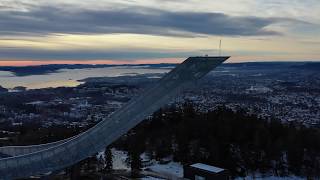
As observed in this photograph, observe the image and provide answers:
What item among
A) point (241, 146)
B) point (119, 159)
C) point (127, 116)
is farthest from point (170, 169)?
point (127, 116)

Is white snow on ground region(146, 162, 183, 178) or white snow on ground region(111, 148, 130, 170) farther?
white snow on ground region(111, 148, 130, 170)

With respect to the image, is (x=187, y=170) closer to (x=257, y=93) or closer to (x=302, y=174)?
(x=302, y=174)

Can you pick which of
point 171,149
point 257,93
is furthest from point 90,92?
point 171,149

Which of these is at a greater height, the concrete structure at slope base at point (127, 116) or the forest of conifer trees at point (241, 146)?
the concrete structure at slope base at point (127, 116)

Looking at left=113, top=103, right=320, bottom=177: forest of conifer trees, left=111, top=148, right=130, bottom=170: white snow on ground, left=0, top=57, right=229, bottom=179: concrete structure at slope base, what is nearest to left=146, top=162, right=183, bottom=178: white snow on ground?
left=113, top=103, right=320, bottom=177: forest of conifer trees

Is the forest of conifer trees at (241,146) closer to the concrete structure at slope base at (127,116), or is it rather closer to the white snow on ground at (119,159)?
the white snow on ground at (119,159)

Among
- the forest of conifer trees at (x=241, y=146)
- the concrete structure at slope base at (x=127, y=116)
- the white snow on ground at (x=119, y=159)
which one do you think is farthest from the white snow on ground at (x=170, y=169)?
the concrete structure at slope base at (x=127, y=116)

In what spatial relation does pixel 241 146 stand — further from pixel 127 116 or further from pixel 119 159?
pixel 127 116

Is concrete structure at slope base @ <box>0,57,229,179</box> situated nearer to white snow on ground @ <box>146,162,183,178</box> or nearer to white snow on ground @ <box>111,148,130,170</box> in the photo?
white snow on ground @ <box>146,162,183,178</box>

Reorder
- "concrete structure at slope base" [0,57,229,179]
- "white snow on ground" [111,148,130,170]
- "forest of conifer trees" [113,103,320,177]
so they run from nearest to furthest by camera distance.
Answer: "concrete structure at slope base" [0,57,229,179] → "forest of conifer trees" [113,103,320,177] → "white snow on ground" [111,148,130,170]
